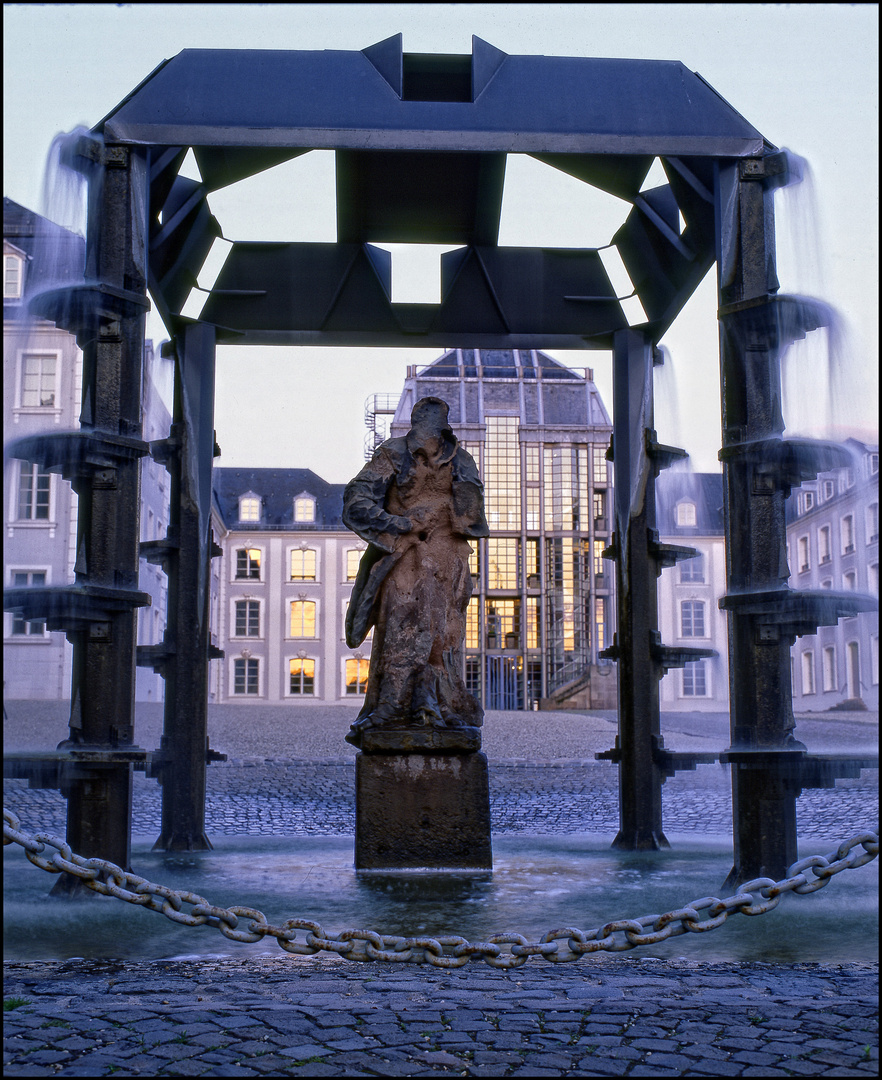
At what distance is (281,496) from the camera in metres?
58.8

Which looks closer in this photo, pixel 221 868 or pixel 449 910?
pixel 449 910

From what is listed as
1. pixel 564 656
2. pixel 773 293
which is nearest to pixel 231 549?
pixel 564 656

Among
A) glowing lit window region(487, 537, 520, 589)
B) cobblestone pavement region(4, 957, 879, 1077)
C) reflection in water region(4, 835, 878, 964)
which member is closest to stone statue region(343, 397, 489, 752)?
reflection in water region(4, 835, 878, 964)

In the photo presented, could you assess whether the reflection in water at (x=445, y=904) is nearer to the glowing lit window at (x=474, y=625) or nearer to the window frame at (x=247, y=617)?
the glowing lit window at (x=474, y=625)

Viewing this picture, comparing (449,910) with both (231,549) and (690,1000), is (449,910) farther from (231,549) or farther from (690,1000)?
(231,549)

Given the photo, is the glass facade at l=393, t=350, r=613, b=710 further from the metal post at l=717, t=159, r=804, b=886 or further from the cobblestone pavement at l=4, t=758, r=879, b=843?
the metal post at l=717, t=159, r=804, b=886

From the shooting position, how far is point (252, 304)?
921cm

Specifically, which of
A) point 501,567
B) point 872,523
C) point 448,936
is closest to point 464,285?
point 872,523

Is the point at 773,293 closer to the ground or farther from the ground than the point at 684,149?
closer to the ground

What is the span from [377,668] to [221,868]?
4.79 ft

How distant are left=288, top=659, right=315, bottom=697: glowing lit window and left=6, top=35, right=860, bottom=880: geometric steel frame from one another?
48.4 meters

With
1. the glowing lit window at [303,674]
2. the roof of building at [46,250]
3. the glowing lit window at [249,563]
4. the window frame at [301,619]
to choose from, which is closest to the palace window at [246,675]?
the glowing lit window at [303,674]

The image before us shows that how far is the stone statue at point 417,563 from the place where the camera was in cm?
755

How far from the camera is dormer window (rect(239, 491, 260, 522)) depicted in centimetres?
5834
